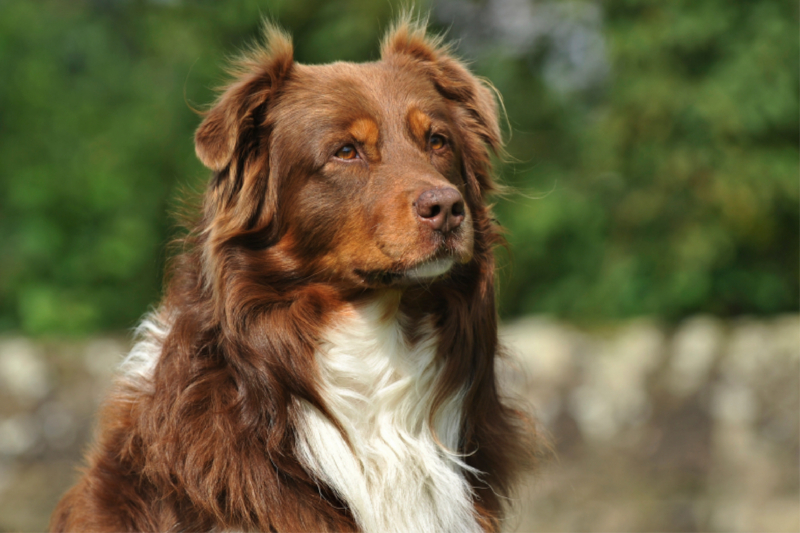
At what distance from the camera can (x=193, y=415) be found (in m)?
3.33

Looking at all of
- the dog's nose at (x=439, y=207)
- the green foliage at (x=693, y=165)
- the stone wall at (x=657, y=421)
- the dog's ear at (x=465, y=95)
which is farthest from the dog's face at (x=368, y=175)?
the green foliage at (x=693, y=165)

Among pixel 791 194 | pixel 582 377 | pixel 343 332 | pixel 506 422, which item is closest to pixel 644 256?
pixel 791 194

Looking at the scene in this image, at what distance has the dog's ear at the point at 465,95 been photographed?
4.08 m

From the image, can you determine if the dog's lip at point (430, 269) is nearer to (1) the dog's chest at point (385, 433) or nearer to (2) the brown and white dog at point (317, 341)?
(2) the brown and white dog at point (317, 341)

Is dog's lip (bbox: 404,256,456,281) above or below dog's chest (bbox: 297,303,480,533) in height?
above

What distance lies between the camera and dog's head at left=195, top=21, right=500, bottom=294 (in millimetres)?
3334

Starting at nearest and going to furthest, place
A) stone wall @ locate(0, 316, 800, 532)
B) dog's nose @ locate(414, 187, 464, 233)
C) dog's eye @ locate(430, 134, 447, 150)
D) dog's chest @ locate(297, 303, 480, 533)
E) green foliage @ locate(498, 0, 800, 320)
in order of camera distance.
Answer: dog's nose @ locate(414, 187, 464, 233), dog's chest @ locate(297, 303, 480, 533), dog's eye @ locate(430, 134, 447, 150), stone wall @ locate(0, 316, 800, 532), green foliage @ locate(498, 0, 800, 320)

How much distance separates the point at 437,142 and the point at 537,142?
25.3 feet

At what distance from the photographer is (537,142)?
442 inches

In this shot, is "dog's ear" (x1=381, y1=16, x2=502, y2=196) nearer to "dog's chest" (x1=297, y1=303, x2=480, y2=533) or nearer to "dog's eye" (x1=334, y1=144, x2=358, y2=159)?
"dog's eye" (x1=334, y1=144, x2=358, y2=159)

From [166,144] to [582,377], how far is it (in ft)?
21.8

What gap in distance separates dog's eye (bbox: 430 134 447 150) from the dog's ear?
0.24m

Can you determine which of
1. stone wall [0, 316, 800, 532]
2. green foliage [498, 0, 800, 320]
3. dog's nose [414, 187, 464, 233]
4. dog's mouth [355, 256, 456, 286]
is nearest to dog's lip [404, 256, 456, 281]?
dog's mouth [355, 256, 456, 286]

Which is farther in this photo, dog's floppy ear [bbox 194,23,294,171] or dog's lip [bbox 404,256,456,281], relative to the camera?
dog's floppy ear [bbox 194,23,294,171]
